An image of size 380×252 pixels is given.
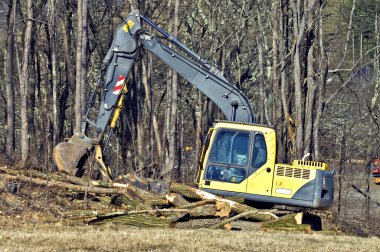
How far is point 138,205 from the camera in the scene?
18.8 m

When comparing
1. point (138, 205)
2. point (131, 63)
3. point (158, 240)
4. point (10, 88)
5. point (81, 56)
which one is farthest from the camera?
point (10, 88)

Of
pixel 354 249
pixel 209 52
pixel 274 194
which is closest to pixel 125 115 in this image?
pixel 209 52

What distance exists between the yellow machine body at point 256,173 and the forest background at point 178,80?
360 centimetres

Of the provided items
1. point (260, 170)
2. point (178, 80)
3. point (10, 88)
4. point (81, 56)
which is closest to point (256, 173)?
point (260, 170)

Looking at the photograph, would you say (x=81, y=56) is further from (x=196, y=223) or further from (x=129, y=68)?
(x=196, y=223)

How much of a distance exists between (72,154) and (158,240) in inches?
227

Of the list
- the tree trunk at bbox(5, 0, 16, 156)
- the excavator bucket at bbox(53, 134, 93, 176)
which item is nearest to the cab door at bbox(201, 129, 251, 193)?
→ the excavator bucket at bbox(53, 134, 93, 176)

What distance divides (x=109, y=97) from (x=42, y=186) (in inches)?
124

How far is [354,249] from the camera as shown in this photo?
1659 centimetres

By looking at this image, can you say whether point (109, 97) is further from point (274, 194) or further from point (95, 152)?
point (274, 194)

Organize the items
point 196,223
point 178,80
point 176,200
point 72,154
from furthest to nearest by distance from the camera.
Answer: point 178,80 < point 72,154 < point 176,200 < point 196,223

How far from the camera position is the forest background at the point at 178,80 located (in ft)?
97.8

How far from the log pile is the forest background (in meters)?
1.59

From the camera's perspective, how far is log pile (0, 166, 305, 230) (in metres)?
18.1
